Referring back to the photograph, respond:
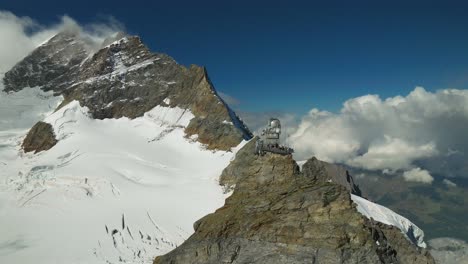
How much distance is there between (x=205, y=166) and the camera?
4542 inches

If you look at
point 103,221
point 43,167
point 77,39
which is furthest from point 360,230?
point 77,39

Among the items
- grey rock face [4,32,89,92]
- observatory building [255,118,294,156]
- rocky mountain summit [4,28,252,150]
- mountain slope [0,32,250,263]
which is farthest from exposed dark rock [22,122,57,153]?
observatory building [255,118,294,156]

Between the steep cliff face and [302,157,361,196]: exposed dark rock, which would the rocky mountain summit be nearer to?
[302,157,361,196]: exposed dark rock

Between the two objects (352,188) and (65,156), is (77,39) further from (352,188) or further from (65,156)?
(352,188)

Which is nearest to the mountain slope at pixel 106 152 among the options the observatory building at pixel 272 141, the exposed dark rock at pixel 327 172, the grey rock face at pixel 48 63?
the grey rock face at pixel 48 63

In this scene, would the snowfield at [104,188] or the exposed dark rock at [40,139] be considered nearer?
the snowfield at [104,188]

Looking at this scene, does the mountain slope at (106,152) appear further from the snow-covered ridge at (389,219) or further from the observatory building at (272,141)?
the snow-covered ridge at (389,219)

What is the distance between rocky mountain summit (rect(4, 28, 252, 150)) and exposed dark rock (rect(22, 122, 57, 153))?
51.0 feet

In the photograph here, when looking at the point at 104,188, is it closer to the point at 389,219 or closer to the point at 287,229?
the point at 287,229

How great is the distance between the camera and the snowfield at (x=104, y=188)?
81.9m

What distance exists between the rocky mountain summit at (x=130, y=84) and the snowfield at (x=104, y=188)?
12.9 feet

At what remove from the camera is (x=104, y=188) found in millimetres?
100625

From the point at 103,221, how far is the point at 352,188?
80045mm

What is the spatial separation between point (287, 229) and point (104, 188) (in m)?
58.2
